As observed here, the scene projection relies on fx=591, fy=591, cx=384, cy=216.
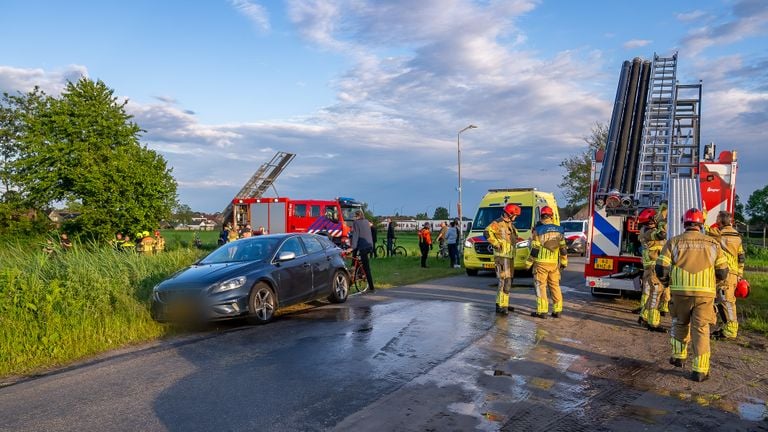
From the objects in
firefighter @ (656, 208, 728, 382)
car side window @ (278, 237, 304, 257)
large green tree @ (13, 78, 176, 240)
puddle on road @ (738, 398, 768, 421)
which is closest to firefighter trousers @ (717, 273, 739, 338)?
firefighter @ (656, 208, 728, 382)

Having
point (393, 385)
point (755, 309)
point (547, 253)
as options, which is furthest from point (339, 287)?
point (755, 309)

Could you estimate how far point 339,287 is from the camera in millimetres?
11406

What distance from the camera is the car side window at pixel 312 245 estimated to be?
10884mm

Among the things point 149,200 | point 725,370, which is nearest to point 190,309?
point 725,370

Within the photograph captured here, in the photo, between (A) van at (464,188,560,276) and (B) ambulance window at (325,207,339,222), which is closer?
(A) van at (464,188,560,276)

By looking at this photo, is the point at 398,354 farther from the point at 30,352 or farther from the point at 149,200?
the point at 149,200

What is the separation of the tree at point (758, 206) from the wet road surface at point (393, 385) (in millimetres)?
67408

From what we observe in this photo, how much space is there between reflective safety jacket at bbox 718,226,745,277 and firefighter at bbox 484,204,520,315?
298 centimetres

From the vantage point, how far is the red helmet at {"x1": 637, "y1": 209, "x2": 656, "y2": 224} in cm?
1033

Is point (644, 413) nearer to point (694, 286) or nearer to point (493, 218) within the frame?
point (694, 286)

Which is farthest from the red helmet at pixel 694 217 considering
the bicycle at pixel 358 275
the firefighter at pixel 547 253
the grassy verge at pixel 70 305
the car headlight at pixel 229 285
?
the bicycle at pixel 358 275

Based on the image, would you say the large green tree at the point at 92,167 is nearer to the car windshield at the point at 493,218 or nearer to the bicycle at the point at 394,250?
the bicycle at the point at 394,250

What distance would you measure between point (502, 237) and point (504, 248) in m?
0.18

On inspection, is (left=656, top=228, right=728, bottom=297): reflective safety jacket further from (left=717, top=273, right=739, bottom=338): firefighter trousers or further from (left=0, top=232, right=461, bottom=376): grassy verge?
(left=0, top=232, right=461, bottom=376): grassy verge
